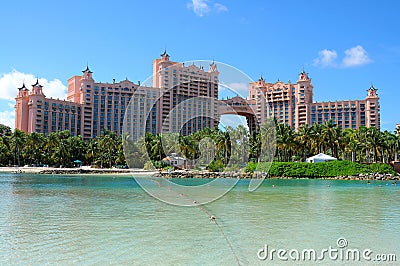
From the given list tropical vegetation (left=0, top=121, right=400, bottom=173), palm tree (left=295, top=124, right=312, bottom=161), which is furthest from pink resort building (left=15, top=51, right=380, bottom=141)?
palm tree (left=295, top=124, right=312, bottom=161)

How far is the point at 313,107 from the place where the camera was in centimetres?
11838

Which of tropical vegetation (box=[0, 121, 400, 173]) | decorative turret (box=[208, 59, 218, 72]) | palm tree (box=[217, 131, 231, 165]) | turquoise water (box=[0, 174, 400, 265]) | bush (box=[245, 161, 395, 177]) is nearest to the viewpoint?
turquoise water (box=[0, 174, 400, 265])

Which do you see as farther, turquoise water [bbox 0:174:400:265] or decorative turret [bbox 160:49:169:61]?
decorative turret [bbox 160:49:169:61]

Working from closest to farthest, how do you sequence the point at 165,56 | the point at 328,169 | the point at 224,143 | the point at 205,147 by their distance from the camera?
the point at 328,169 < the point at 224,143 < the point at 205,147 < the point at 165,56

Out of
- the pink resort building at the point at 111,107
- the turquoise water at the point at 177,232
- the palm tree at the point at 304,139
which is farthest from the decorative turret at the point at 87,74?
the turquoise water at the point at 177,232

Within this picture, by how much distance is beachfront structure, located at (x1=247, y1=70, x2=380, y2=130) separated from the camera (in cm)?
11518

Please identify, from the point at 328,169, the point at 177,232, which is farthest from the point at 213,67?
the point at 328,169

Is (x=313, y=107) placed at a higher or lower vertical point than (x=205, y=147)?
higher

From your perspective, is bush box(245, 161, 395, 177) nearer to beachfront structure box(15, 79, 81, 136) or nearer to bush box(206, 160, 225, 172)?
bush box(206, 160, 225, 172)

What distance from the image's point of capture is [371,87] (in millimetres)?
117625

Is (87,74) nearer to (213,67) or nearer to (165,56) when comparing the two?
(165,56)

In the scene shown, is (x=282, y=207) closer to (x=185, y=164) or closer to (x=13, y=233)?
(x=13, y=233)

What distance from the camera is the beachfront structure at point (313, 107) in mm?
115175

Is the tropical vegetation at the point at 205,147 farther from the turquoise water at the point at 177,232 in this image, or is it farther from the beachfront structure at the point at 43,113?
the turquoise water at the point at 177,232
